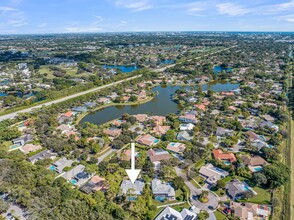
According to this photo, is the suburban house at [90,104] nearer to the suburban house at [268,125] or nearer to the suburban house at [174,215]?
the suburban house at [174,215]

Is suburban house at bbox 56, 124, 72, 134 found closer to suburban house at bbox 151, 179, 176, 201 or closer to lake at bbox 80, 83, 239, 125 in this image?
lake at bbox 80, 83, 239, 125

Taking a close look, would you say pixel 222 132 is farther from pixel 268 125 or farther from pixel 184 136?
pixel 268 125

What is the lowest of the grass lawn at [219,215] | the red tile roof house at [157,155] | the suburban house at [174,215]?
the grass lawn at [219,215]

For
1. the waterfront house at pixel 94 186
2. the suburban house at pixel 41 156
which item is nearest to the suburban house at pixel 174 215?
the waterfront house at pixel 94 186

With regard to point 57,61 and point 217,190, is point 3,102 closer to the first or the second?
point 217,190

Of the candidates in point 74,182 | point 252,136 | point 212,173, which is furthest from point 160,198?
point 252,136
